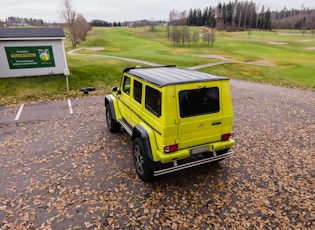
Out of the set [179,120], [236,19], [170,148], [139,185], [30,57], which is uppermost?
[236,19]

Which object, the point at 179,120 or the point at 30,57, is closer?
the point at 179,120

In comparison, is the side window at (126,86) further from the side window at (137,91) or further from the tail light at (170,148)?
the tail light at (170,148)

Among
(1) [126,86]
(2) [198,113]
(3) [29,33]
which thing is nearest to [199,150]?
(2) [198,113]

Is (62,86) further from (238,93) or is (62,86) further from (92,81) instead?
(238,93)

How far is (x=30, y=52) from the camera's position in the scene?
53.9 feet

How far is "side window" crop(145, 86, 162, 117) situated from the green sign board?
1486 cm

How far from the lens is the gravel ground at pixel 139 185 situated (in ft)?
15.2

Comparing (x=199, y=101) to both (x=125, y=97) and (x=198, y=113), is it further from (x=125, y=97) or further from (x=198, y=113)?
(x=125, y=97)

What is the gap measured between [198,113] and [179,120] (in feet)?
1.78

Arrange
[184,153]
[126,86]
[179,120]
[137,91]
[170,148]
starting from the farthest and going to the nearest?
[126,86]
[137,91]
[184,153]
[170,148]
[179,120]

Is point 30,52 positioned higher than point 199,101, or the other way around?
point 30,52

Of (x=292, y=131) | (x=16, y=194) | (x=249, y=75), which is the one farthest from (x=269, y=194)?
(x=249, y=75)

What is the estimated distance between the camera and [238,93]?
15.6 metres

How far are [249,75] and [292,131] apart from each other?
17.8 metres
